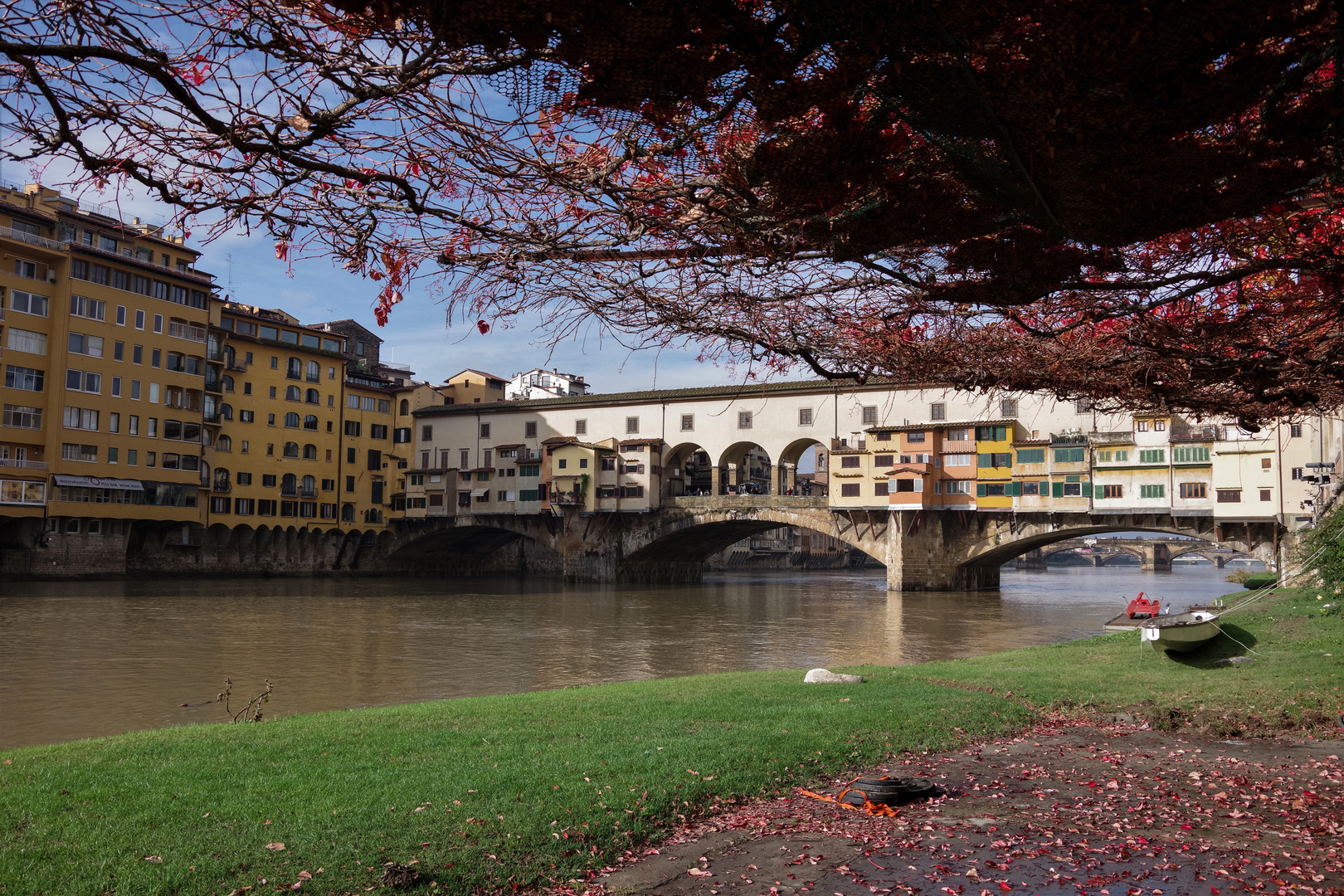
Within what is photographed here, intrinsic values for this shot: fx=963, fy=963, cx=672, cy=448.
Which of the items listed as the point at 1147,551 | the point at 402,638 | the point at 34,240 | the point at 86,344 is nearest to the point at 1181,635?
the point at 402,638

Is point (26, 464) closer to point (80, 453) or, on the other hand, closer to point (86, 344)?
point (80, 453)

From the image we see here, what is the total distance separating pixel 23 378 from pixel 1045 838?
55.4m

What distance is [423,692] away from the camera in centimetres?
1909

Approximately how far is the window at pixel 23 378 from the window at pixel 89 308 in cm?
364

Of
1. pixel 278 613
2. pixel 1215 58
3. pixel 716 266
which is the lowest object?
pixel 278 613

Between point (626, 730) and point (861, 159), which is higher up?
point (861, 159)

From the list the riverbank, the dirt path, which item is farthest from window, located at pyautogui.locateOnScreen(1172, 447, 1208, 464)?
the dirt path

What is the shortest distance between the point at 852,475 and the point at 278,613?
32524 millimetres

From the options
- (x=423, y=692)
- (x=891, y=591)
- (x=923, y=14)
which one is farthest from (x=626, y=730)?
(x=891, y=591)

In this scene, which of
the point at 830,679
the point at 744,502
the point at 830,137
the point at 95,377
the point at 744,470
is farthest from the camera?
the point at 744,470

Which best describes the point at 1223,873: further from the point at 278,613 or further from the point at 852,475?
the point at 852,475

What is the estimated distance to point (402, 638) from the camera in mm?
29781

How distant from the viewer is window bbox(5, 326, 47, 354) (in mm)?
48000

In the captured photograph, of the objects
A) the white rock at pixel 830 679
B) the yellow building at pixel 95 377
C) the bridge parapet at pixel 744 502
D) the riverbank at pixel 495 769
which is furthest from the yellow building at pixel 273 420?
the white rock at pixel 830 679
